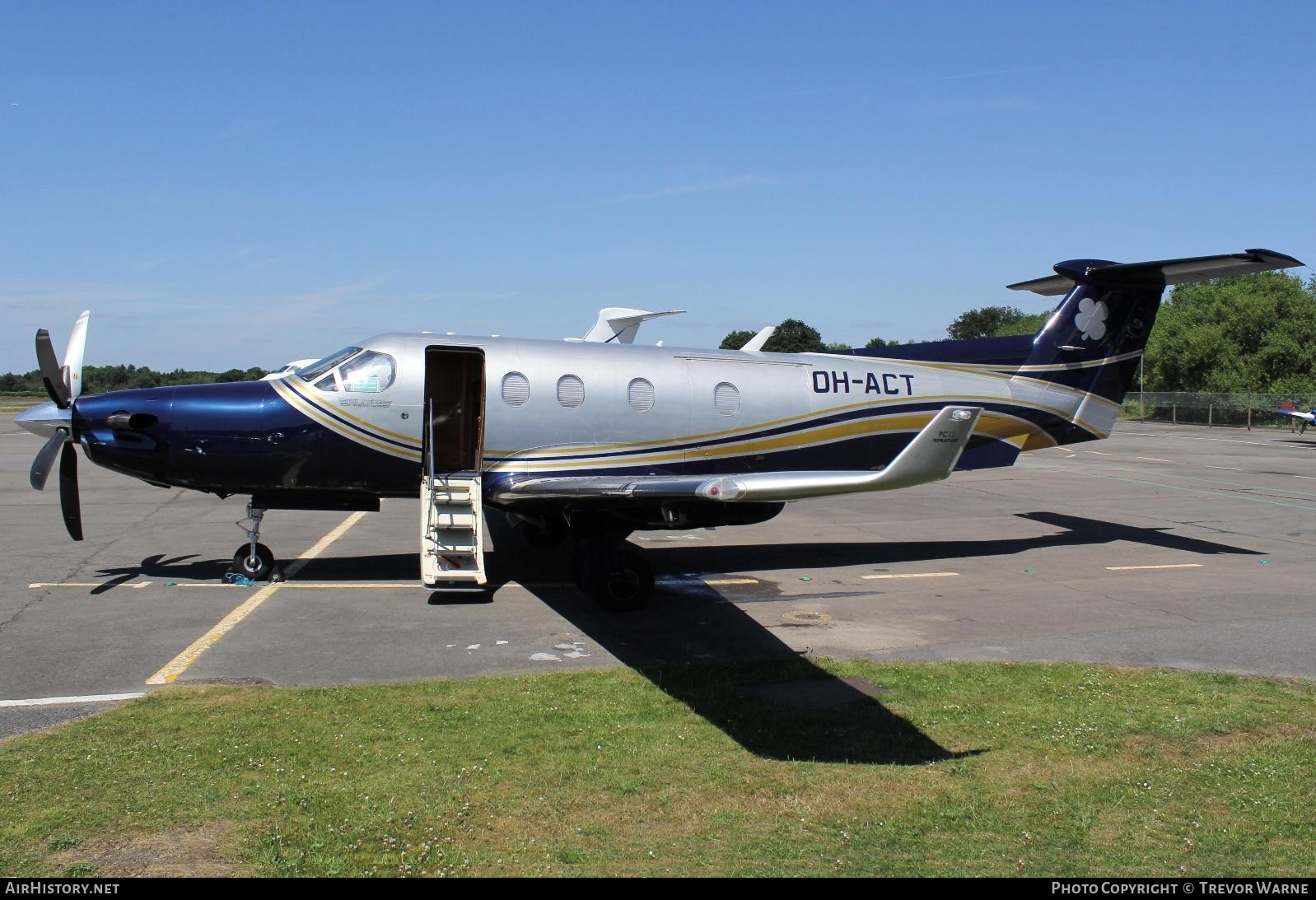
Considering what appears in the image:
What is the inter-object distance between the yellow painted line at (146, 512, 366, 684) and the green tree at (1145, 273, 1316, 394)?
A: 225ft

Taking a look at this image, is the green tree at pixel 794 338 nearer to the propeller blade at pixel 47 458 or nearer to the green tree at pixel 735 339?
the green tree at pixel 735 339

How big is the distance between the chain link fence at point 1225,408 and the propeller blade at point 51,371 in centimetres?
5819

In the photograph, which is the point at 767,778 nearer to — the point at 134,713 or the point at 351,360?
the point at 134,713

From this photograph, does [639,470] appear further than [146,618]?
Yes

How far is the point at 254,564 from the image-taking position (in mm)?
11930

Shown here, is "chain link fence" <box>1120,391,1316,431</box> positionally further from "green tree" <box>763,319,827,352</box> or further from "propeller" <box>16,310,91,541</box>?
"propeller" <box>16,310,91,541</box>

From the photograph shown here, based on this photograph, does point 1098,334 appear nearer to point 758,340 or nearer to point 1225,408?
point 758,340

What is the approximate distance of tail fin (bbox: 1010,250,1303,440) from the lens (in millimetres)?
14941

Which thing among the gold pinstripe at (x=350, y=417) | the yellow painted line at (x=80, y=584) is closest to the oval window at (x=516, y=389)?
the gold pinstripe at (x=350, y=417)

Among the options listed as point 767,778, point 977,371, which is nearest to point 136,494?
point 977,371

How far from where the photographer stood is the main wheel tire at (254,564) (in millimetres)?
11922

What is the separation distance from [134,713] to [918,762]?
5.81 metres

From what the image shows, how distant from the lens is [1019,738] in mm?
6855

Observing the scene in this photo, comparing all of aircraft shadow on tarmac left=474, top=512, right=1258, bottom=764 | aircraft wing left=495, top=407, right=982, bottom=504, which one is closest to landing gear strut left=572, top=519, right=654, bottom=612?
aircraft shadow on tarmac left=474, top=512, right=1258, bottom=764
